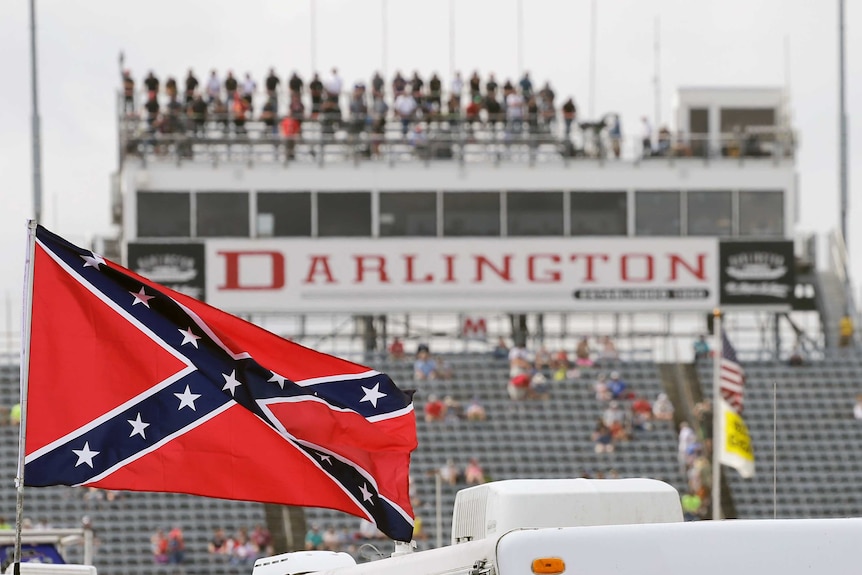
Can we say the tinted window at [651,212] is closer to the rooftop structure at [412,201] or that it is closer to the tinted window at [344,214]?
A: the rooftop structure at [412,201]

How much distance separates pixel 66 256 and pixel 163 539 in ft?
66.4

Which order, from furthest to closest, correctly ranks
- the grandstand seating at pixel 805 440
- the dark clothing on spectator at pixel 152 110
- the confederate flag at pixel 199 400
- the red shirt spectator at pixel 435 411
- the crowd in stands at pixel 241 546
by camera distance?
the dark clothing on spectator at pixel 152 110 < the red shirt spectator at pixel 435 411 < the grandstand seating at pixel 805 440 < the crowd in stands at pixel 241 546 < the confederate flag at pixel 199 400

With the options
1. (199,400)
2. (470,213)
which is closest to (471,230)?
(470,213)

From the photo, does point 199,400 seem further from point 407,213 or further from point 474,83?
point 474,83

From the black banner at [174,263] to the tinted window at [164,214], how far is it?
280mm

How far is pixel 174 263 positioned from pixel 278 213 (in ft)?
7.33

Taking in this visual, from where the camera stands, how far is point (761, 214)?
123ft

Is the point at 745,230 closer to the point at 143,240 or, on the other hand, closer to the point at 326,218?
the point at 326,218

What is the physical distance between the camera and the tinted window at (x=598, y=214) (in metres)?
36.8

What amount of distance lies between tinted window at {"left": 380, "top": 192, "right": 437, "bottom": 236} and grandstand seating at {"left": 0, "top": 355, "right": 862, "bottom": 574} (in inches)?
107

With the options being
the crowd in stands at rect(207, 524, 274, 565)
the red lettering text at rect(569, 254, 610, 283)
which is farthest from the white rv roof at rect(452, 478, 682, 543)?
the red lettering text at rect(569, 254, 610, 283)

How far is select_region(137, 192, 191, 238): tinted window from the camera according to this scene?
119 ft

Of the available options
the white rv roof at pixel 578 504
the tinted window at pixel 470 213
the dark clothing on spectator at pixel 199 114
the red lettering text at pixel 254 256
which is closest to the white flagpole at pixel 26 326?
the white rv roof at pixel 578 504

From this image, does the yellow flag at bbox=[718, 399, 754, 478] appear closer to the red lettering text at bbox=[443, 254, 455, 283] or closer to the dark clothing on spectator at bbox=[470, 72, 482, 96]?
the red lettering text at bbox=[443, 254, 455, 283]
